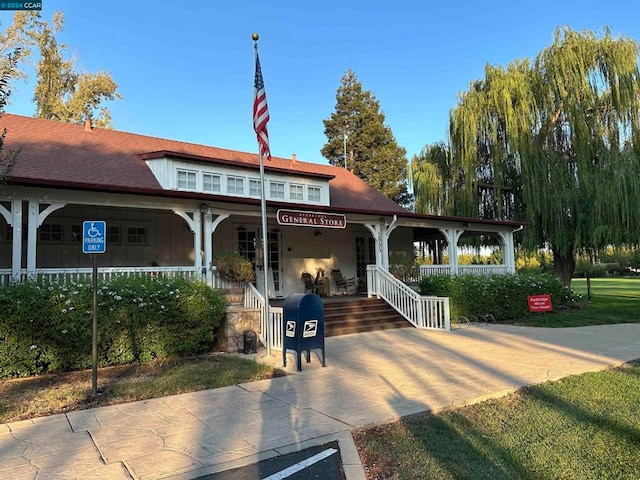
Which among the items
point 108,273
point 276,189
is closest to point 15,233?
point 108,273

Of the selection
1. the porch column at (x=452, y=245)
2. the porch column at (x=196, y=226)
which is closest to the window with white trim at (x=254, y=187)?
the porch column at (x=196, y=226)

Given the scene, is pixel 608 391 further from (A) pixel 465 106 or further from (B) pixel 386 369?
(A) pixel 465 106

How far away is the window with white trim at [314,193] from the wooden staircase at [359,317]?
14.4 feet

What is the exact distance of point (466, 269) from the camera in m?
16.6

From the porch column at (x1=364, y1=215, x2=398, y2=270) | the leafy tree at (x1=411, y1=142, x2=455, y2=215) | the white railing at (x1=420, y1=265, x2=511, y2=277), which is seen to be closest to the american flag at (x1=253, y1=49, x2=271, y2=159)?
the porch column at (x1=364, y1=215, x2=398, y2=270)

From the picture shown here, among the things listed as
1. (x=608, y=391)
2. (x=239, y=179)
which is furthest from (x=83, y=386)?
(x=239, y=179)

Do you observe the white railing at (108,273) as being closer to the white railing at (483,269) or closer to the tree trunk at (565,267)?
the white railing at (483,269)

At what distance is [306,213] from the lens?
12352 mm

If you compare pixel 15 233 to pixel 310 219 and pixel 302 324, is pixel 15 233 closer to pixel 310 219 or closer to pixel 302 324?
pixel 302 324

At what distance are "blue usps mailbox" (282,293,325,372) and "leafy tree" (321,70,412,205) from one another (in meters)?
31.9

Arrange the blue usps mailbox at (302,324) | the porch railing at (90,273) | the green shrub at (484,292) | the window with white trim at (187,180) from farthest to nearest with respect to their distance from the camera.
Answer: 1. the green shrub at (484,292)
2. the window with white trim at (187,180)
3. the porch railing at (90,273)
4. the blue usps mailbox at (302,324)

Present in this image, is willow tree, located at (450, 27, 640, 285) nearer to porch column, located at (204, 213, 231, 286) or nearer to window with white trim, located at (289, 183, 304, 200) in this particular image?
window with white trim, located at (289, 183, 304, 200)

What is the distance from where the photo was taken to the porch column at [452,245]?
1625 centimetres

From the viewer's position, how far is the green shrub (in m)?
13.6
